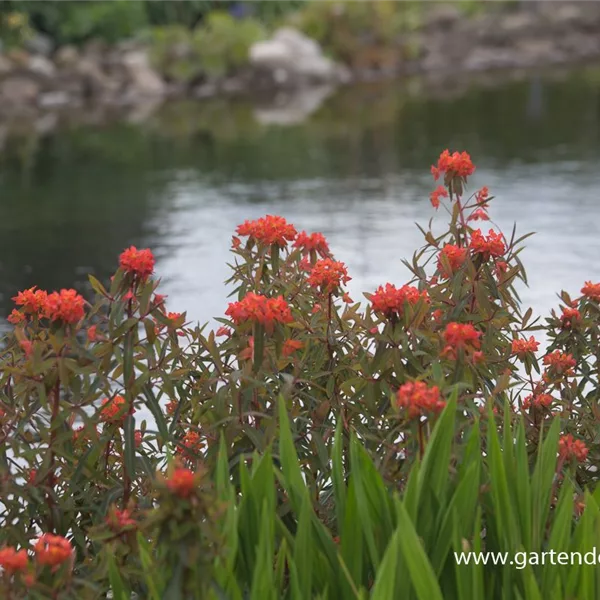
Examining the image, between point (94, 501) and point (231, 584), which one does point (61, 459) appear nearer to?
point (94, 501)

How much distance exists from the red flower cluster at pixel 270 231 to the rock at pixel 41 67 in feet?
59.5

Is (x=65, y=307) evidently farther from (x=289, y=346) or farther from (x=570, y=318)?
(x=570, y=318)

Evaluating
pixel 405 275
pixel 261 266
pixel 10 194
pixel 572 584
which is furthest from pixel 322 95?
pixel 572 584

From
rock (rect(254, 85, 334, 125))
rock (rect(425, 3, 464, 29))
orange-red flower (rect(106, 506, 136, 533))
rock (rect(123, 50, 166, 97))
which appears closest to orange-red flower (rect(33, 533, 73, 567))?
orange-red flower (rect(106, 506, 136, 533))

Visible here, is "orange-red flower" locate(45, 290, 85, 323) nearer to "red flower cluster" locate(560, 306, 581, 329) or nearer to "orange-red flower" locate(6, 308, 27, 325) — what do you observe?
"orange-red flower" locate(6, 308, 27, 325)

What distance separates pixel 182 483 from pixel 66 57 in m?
21.0

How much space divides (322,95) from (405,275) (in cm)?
1318

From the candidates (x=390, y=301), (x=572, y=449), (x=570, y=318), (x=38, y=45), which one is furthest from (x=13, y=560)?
(x=38, y=45)

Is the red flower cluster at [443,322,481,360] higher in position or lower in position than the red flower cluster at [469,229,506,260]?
lower

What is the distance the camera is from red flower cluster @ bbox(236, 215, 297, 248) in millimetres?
3406

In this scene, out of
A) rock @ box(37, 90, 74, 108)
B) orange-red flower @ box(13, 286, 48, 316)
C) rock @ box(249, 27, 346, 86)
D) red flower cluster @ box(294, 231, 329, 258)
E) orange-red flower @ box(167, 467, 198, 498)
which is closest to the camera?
orange-red flower @ box(167, 467, 198, 498)

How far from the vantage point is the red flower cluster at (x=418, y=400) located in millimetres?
2342

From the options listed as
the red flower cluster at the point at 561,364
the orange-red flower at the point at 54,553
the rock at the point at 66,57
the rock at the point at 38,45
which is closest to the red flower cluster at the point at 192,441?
the orange-red flower at the point at 54,553

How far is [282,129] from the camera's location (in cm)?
1641
